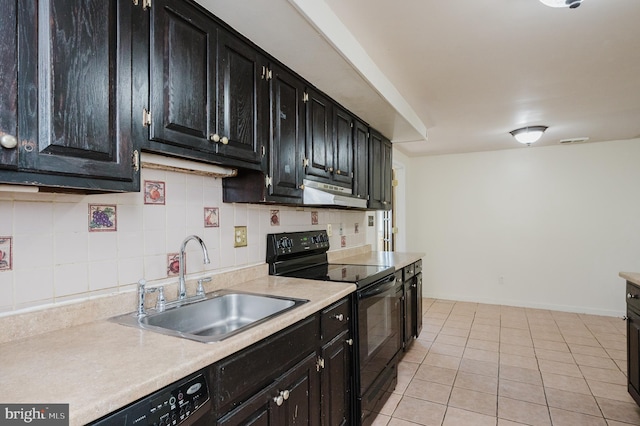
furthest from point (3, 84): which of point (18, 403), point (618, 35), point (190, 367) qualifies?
point (618, 35)

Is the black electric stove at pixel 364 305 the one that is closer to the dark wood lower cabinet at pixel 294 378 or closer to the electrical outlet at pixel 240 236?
the dark wood lower cabinet at pixel 294 378

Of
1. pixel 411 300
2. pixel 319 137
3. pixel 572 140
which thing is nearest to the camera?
pixel 319 137

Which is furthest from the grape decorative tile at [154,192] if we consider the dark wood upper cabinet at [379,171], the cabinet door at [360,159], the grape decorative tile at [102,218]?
the dark wood upper cabinet at [379,171]

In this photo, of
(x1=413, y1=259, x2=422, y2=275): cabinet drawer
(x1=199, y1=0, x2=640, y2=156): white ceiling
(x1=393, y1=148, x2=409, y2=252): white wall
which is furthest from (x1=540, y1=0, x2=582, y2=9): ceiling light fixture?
(x1=393, y1=148, x2=409, y2=252): white wall

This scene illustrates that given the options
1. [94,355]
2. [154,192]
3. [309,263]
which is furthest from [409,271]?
[94,355]

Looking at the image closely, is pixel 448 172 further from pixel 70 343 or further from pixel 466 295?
pixel 70 343

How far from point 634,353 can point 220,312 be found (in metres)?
2.65

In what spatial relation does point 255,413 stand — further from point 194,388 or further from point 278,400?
point 194,388

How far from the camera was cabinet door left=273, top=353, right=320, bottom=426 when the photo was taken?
131 centimetres

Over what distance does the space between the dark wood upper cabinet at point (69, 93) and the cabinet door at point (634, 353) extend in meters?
2.98

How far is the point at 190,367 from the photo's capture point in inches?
36.1

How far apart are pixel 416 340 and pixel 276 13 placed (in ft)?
11.0

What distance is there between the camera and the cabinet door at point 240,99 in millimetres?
1516

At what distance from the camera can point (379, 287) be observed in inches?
91.3
